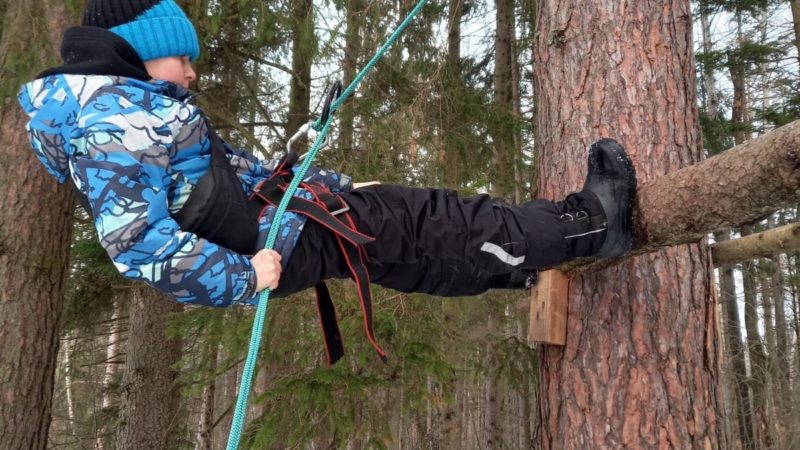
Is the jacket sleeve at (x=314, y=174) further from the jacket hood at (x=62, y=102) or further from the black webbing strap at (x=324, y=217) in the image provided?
the jacket hood at (x=62, y=102)

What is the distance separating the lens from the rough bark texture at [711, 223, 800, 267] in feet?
6.48

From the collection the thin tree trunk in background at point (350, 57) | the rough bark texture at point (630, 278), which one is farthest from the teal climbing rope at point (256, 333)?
the thin tree trunk in background at point (350, 57)

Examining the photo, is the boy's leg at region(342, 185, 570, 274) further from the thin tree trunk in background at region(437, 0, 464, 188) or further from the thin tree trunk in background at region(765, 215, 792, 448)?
the thin tree trunk in background at region(765, 215, 792, 448)

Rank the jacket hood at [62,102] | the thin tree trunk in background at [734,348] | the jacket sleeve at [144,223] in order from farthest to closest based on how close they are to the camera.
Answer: the thin tree trunk in background at [734,348] < the jacket hood at [62,102] < the jacket sleeve at [144,223]

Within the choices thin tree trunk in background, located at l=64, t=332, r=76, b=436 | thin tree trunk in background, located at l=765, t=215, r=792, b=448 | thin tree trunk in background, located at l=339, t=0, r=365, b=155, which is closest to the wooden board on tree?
thin tree trunk in background, located at l=339, t=0, r=365, b=155

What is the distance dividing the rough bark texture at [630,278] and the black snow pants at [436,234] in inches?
13.0

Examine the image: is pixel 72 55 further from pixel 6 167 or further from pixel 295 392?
pixel 6 167

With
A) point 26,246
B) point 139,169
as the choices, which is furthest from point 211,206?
point 26,246

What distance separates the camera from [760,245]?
2135 mm

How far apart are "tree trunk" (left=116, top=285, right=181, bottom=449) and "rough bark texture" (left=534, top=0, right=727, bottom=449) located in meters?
5.01

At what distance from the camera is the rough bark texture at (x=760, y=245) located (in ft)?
6.48

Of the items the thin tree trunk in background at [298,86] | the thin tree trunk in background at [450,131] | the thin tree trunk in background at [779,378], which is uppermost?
the thin tree trunk in background at [298,86]

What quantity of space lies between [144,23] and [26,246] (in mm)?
2745

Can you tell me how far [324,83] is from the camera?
5750 millimetres
